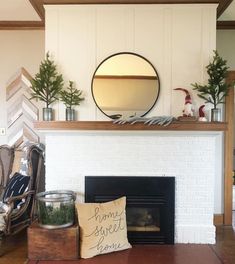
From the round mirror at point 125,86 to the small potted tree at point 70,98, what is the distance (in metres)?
0.17

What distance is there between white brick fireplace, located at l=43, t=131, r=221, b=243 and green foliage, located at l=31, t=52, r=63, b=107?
0.41 metres

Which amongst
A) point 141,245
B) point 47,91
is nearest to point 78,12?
point 47,91

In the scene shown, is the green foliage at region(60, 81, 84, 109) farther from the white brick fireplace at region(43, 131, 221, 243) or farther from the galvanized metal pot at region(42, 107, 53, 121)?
the white brick fireplace at region(43, 131, 221, 243)

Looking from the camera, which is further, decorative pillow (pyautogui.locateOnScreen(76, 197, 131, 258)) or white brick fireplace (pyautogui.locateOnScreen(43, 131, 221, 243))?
white brick fireplace (pyautogui.locateOnScreen(43, 131, 221, 243))

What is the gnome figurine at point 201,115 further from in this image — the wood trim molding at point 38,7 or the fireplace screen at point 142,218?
the wood trim molding at point 38,7

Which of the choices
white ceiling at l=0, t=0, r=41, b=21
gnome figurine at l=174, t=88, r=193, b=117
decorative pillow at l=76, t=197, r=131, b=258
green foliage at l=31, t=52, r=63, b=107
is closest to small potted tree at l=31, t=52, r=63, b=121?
green foliage at l=31, t=52, r=63, b=107

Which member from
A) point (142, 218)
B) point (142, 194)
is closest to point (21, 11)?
point (142, 194)

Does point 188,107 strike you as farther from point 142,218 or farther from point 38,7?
point 38,7

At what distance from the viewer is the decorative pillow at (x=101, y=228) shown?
272 centimetres

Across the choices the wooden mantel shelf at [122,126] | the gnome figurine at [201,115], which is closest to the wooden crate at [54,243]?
the wooden mantel shelf at [122,126]

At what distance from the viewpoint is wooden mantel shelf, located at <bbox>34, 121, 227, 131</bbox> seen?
115 inches

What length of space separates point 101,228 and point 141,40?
1924 mm

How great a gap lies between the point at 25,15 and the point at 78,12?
0.82 metres

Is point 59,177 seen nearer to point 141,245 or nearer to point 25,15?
point 141,245
